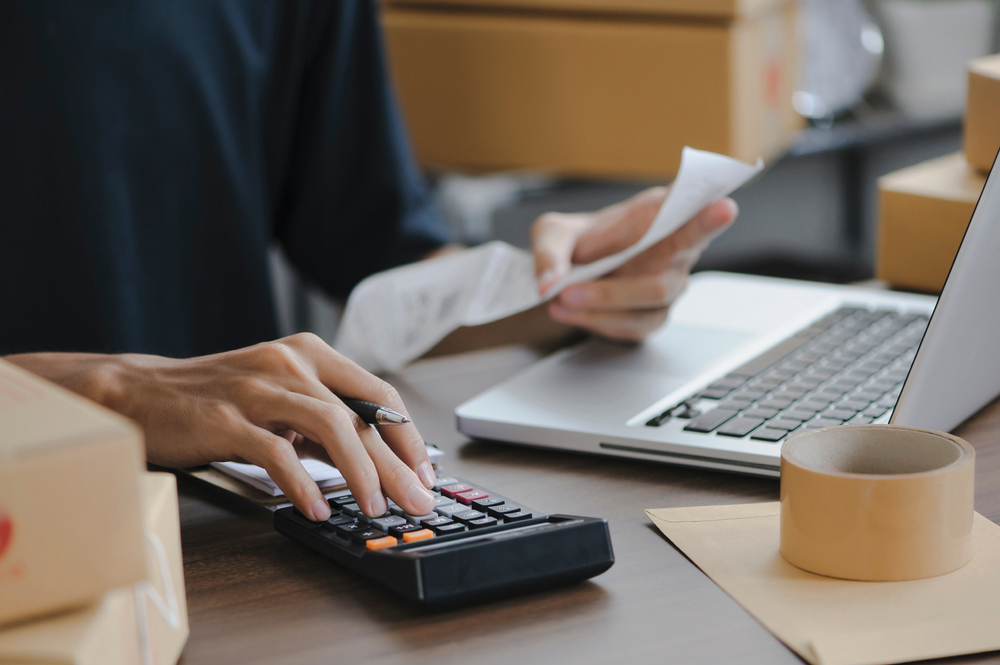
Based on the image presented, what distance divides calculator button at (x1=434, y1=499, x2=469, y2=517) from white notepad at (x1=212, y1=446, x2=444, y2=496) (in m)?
0.07

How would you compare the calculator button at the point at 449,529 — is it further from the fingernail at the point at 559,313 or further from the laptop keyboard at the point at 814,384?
the fingernail at the point at 559,313

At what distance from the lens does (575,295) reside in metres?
0.79

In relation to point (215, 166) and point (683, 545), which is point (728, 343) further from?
point (215, 166)

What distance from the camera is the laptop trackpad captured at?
641 mm

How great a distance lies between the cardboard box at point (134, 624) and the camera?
27 cm

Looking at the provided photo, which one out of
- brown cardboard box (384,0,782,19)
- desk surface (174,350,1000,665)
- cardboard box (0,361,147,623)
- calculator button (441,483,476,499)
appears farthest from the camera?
brown cardboard box (384,0,782,19)

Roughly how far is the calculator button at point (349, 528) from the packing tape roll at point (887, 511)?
19 centimetres

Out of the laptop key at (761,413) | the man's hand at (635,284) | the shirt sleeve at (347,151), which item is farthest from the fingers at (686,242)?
the shirt sleeve at (347,151)

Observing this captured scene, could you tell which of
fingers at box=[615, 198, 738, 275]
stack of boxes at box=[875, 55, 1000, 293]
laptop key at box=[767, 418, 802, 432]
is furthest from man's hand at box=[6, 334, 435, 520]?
stack of boxes at box=[875, 55, 1000, 293]

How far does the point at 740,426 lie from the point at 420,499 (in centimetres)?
21

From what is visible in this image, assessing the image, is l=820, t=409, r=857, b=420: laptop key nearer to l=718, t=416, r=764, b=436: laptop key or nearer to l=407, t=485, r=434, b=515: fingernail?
l=718, t=416, r=764, b=436: laptop key

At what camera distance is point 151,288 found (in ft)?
3.56

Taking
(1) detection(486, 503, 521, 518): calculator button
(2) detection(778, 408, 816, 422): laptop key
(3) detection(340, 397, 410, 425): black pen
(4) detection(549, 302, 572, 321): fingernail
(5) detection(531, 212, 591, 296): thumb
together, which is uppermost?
(5) detection(531, 212, 591, 296): thumb

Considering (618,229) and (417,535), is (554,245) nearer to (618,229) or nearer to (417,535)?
(618,229)
